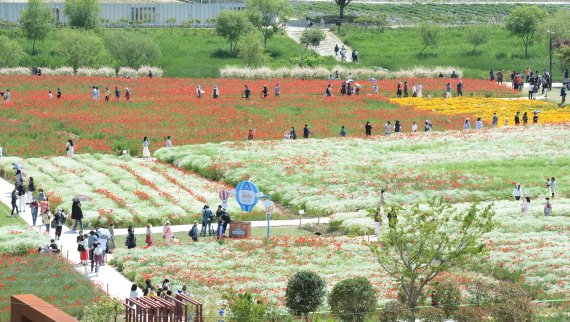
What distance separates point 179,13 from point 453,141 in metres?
61.2

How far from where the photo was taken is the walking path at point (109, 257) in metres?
41.3

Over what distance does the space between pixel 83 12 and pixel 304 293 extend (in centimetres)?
8388

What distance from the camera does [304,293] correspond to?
36.7m

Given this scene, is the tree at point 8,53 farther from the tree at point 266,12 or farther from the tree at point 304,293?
the tree at point 304,293

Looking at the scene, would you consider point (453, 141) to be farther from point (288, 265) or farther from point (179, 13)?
point (179, 13)

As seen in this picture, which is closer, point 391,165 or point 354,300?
point 354,300

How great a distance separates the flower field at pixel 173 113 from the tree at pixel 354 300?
35.0 metres

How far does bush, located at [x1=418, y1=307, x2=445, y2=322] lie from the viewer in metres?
34.4

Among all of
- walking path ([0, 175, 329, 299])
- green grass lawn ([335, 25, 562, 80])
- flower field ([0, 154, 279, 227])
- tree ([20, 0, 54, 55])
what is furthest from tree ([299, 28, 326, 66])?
walking path ([0, 175, 329, 299])

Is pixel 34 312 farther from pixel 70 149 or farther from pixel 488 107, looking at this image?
pixel 488 107

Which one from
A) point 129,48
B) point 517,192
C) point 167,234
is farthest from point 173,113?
point 167,234

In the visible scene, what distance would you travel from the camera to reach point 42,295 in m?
38.6

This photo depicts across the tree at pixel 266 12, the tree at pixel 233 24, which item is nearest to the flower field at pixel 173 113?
the tree at pixel 233 24

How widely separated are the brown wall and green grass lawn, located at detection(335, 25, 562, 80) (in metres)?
83.0
